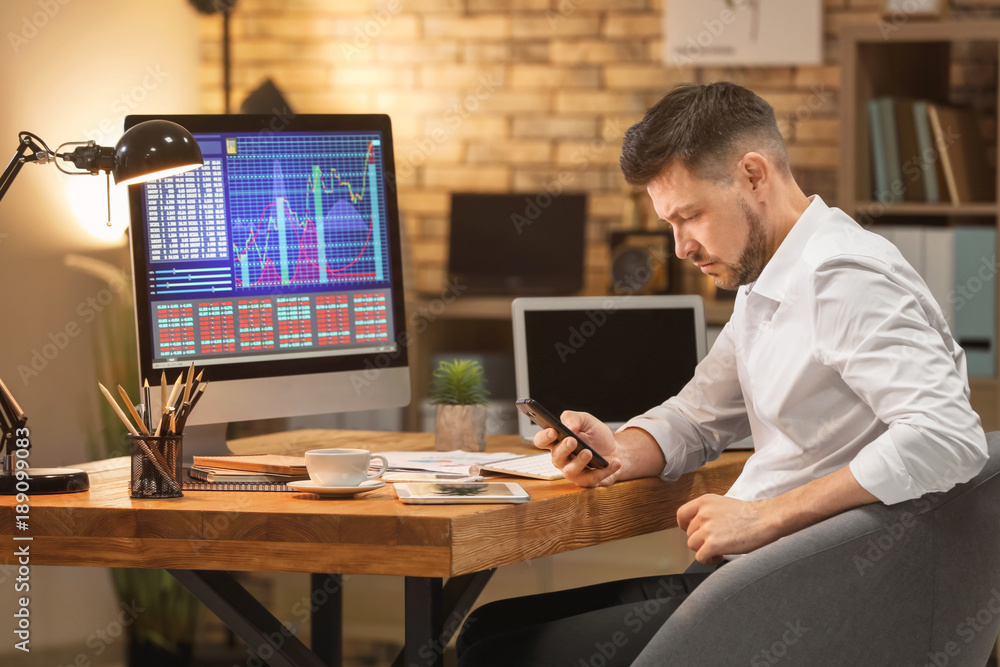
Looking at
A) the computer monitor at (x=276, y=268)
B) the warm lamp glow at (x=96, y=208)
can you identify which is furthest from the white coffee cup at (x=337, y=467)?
the warm lamp glow at (x=96, y=208)

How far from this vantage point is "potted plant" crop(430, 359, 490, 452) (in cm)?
205

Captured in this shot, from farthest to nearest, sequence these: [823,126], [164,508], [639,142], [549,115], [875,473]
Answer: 1. [549,115]
2. [823,126]
3. [639,142]
4. [164,508]
5. [875,473]

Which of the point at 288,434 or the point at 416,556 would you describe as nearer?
the point at 416,556

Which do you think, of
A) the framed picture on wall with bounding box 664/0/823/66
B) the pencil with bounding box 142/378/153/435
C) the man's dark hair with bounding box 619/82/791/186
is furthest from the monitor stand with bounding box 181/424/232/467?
the framed picture on wall with bounding box 664/0/823/66

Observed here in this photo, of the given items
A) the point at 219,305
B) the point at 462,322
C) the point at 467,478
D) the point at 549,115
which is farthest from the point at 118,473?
the point at 549,115

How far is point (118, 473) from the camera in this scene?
5.86 feet

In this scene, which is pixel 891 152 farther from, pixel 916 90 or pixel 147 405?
pixel 147 405

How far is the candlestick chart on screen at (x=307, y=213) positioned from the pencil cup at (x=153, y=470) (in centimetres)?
43

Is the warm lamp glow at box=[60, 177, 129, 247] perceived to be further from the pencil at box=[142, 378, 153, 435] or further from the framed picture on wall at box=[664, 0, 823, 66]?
the framed picture on wall at box=[664, 0, 823, 66]

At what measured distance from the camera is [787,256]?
1.53 metres

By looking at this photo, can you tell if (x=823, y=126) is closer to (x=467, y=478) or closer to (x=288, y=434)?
(x=288, y=434)

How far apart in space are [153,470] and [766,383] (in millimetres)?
841

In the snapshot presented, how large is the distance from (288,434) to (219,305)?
56 centimetres

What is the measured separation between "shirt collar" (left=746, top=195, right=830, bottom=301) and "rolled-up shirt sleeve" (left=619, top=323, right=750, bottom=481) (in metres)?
0.22
